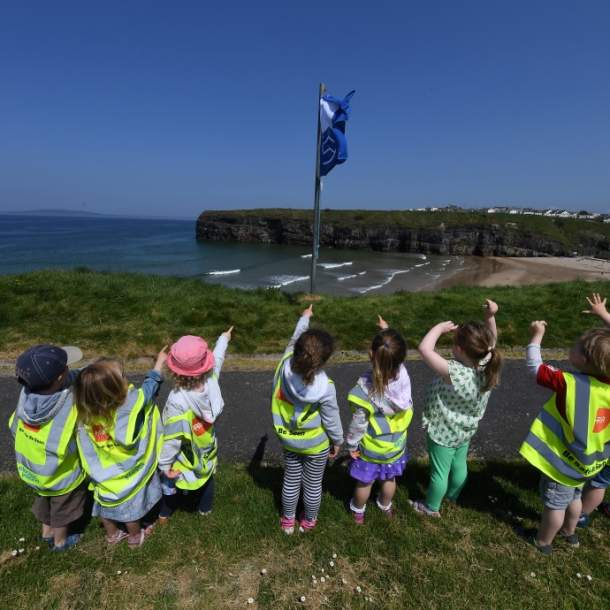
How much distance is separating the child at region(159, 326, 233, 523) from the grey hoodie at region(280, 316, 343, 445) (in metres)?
0.57

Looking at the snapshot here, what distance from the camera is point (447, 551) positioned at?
109 inches

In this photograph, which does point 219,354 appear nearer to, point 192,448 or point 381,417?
point 192,448

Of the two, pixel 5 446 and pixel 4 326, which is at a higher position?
pixel 4 326

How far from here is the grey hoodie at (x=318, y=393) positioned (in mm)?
2600

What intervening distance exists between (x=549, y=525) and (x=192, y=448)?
291 cm

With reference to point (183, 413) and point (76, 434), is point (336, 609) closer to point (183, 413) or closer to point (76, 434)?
point (183, 413)

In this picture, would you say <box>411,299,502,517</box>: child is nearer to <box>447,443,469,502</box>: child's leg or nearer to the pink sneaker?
<box>447,443,469,502</box>: child's leg

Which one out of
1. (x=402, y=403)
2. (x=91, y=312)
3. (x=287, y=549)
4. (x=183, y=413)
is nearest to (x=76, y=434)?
(x=183, y=413)

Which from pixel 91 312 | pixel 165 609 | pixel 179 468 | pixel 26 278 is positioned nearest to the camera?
pixel 165 609

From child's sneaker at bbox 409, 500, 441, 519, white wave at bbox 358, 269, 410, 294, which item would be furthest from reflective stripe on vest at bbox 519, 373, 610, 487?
white wave at bbox 358, 269, 410, 294

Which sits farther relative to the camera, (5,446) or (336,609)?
(5,446)

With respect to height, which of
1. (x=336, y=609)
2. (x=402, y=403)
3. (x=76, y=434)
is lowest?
(x=336, y=609)

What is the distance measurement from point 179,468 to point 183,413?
21.8 inches

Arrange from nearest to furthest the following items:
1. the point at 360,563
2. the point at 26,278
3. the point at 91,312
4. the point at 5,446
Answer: the point at 360,563 < the point at 5,446 < the point at 91,312 < the point at 26,278
